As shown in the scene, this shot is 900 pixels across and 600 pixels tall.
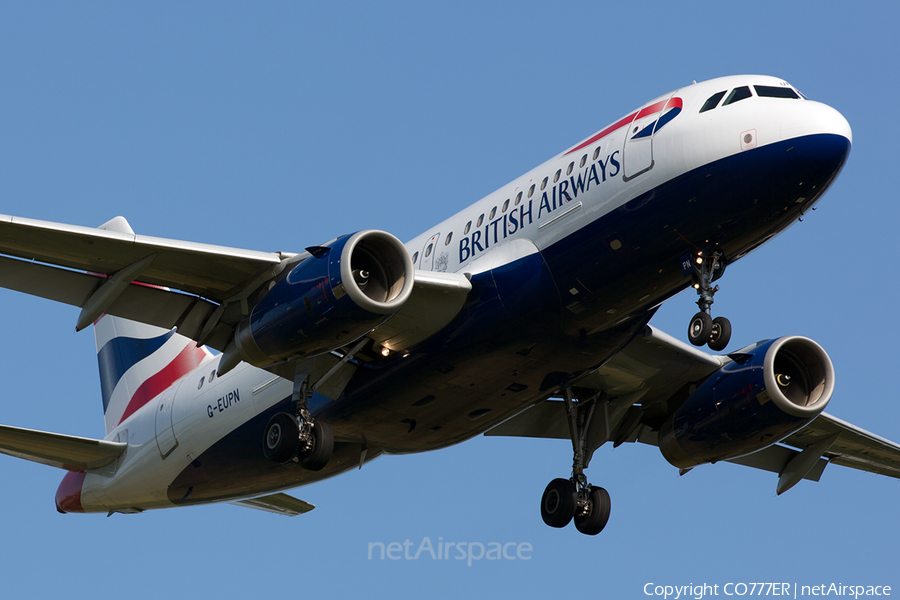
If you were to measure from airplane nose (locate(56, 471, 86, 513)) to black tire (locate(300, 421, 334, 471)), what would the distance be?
8.42 meters

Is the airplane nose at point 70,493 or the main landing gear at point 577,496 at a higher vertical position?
the airplane nose at point 70,493

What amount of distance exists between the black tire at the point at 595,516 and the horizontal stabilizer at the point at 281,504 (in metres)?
7.06

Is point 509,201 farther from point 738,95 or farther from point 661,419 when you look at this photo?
point 661,419

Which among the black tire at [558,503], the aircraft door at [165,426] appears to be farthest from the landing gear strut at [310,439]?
the black tire at [558,503]

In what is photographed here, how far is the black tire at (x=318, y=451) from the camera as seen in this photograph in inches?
840

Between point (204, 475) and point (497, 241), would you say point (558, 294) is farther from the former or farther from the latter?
point (204, 475)

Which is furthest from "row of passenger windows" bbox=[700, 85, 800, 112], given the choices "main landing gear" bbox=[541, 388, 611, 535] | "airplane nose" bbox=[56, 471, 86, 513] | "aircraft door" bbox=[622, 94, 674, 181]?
"airplane nose" bbox=[56, 471, 86, 513]

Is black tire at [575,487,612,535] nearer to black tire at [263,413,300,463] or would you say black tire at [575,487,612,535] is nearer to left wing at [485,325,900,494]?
left wing at [485,325,900,494]

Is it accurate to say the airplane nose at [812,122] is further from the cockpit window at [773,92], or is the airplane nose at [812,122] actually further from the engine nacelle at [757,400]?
the engine nacelle at [757,400]

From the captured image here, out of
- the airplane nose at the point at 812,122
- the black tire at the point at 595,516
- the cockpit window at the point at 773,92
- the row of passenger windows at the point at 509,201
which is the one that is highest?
the cockpit window at the point at 773,92

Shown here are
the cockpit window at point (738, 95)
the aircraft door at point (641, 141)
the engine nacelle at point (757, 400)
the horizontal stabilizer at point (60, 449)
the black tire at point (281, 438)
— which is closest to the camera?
the cockpit window at point (738, 95)

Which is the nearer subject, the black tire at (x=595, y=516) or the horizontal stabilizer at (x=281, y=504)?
the black tire at (x=595, y=516)

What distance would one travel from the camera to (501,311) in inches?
789

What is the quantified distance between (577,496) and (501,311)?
21.3ft
